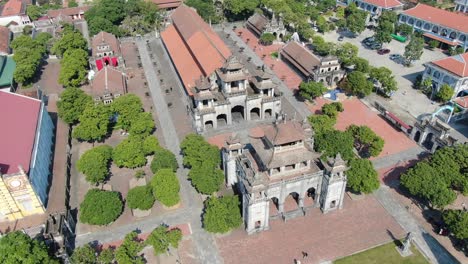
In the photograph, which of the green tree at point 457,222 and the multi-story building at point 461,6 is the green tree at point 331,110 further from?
the multi-story building at point 461,6

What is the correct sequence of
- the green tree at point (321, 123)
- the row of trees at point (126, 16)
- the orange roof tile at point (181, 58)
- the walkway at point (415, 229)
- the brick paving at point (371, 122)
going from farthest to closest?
1. the row of trees at point (126, 16)
2. the orange roof tile at point (181, 58)
3. the brick paving at point (371, 122)
4. the green tree at point (321, 123)
5. the walkway at point (415, 229)

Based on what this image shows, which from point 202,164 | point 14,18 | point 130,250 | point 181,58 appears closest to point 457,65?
point 202,164

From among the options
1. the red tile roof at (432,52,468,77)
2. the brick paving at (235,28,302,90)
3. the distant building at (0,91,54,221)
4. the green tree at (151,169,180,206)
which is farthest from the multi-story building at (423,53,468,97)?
the distant building at (0,91,54,221)

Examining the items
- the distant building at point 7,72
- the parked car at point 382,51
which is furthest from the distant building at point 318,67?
the distant building at point 7,72

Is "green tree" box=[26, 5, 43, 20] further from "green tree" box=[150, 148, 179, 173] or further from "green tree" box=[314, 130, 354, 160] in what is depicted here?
"green tree" box=[314, 130, 354, 160]

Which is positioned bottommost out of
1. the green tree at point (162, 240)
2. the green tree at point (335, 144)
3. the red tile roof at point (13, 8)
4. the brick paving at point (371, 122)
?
the brick paving at point (371, 122)

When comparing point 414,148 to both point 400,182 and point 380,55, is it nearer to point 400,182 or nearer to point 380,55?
point 400,182
